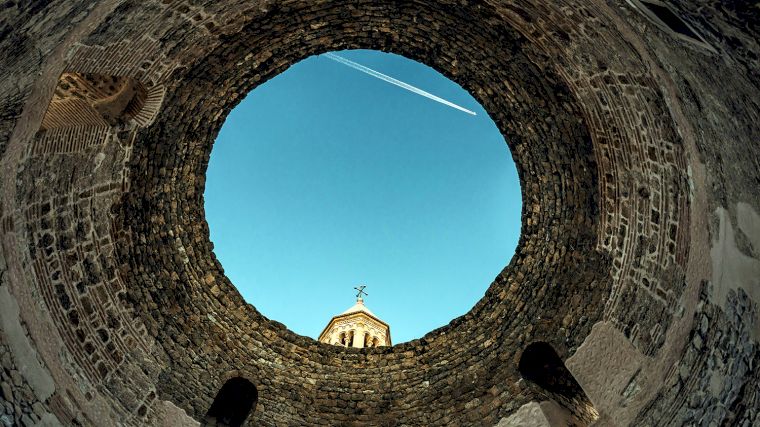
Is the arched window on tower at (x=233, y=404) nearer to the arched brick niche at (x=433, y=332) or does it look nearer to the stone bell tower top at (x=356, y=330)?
the arched brick niche at (x=433, y=332)

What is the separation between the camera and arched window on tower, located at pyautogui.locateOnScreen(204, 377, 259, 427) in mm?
7641

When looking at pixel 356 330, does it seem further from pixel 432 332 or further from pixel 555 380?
pixel 555 380

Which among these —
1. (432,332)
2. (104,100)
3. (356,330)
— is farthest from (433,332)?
(356,330)

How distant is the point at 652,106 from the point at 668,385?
2.79 meters

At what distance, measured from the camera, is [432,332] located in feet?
28.2

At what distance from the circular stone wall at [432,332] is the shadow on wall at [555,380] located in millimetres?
36

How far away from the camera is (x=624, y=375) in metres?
6.50

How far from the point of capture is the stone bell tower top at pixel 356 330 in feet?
72.9

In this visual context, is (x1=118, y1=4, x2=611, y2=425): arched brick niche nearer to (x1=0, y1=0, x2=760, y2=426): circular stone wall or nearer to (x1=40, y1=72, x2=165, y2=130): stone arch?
(x1=0, y1=0, x2=760, y2=426): circular stone wall

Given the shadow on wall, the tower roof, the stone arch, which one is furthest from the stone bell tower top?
the stone arch

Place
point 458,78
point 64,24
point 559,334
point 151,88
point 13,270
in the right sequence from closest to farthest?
1. point 64,24
2. point 13,270
3. point 151,88
4. point 559,334
5. point 458,78

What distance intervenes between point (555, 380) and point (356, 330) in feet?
49.9

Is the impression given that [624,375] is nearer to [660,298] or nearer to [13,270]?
[660,298]

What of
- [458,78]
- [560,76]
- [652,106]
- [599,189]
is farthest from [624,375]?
[458,78]
